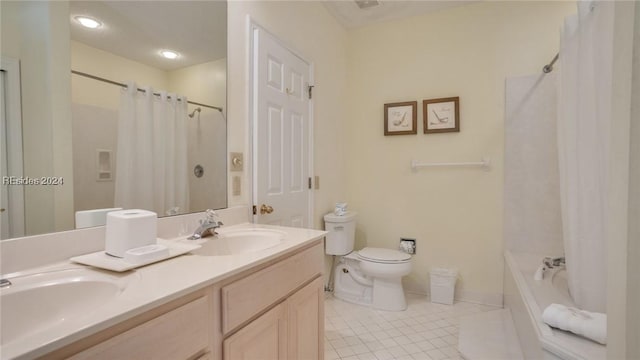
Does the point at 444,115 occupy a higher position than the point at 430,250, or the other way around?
the point at 444,115

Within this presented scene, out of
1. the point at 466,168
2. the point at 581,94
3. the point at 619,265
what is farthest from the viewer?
the point at 466,168

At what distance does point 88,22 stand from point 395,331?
2.35 metres

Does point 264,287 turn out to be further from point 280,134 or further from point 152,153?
point 280,134

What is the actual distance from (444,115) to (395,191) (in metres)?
0.81

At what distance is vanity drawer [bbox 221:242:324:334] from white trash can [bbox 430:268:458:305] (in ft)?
5.18

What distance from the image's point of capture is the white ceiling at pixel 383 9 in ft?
8.27

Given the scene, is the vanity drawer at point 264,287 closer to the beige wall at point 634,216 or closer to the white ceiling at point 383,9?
the beige wall at point 634,216

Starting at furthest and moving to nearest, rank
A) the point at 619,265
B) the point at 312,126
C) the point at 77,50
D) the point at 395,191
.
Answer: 1. the point at 395,191
2. the point at 312,126
3. the point at 77,50
4. the point at 619,265

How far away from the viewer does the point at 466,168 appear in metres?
2.55

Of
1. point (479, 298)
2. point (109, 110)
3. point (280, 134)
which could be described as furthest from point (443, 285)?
point (109, 110)

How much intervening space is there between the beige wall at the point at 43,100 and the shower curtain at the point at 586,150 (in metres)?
2.13

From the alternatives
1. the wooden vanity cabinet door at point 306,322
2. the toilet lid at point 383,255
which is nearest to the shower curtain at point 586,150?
the toilet lid at point 383,255

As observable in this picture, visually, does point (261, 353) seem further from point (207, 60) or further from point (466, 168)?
point (466, 168)

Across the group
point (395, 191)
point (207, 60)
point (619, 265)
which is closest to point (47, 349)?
point (619, 265)
